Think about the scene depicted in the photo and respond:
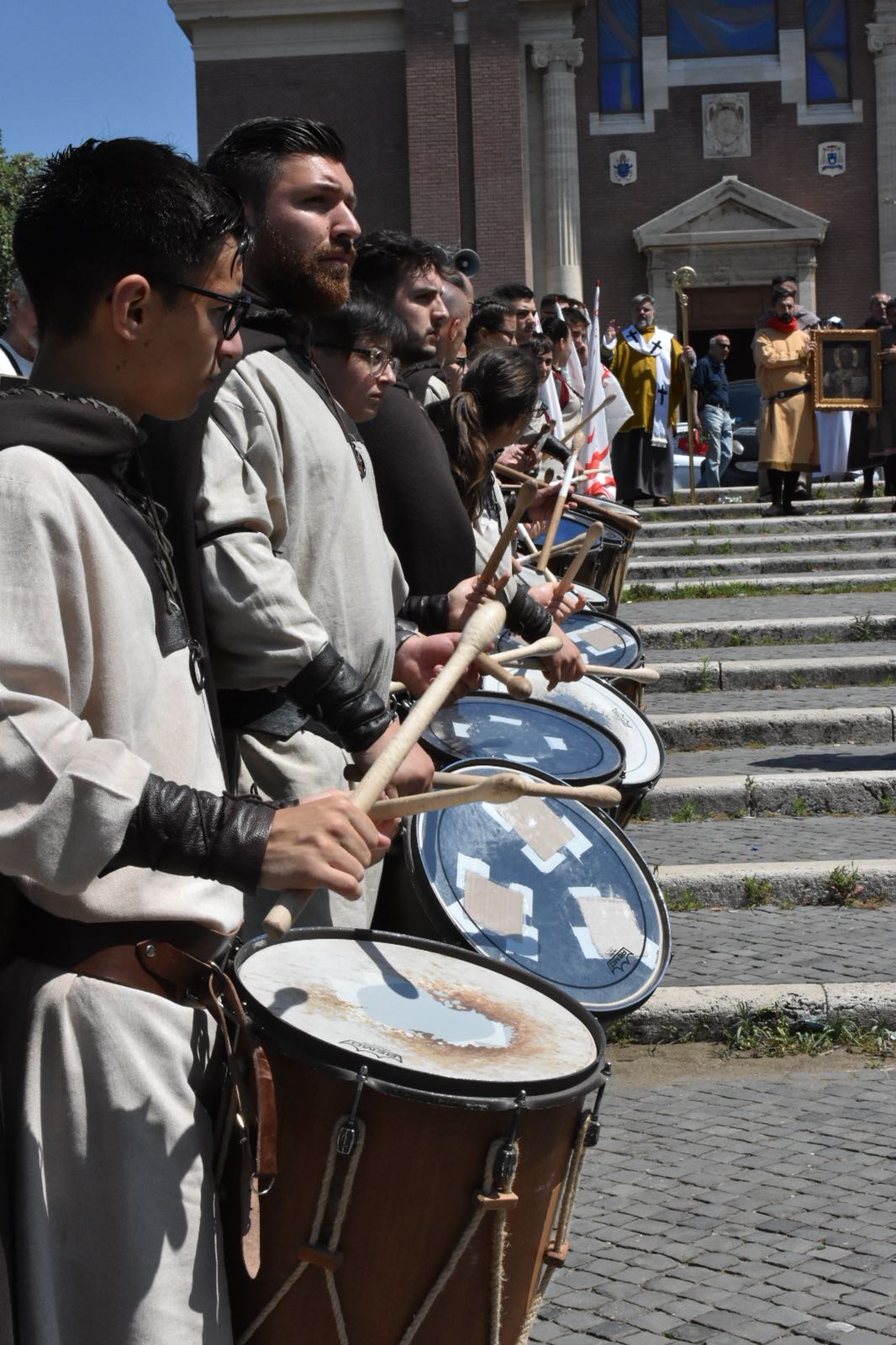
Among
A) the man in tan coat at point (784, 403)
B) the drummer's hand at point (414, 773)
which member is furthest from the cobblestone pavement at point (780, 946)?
the man in tan coat at point (784, 403)

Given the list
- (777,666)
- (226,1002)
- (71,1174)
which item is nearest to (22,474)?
(226,1002)

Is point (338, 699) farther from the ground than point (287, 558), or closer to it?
closer to it

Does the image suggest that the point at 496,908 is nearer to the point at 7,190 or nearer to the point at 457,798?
the point at 457,798

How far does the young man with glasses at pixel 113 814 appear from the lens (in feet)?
5.69

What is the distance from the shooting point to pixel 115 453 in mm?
1894

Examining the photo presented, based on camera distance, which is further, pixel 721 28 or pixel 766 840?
pixel 721 28

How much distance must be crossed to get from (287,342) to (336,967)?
1.24m

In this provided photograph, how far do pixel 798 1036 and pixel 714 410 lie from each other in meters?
13.5

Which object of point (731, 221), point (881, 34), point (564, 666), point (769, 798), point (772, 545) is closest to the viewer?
point (564, 666)

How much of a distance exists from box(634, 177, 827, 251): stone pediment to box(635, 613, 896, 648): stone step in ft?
62.9

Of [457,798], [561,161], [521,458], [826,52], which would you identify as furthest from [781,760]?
[826,52]

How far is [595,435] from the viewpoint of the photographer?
11.1 m

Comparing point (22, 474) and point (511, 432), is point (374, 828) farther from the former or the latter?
point (511, 432)

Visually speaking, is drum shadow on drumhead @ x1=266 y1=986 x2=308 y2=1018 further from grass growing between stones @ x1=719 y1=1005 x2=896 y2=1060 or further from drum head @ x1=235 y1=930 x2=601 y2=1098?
grass growing between stones @ x1=719 y1=1005 x2=896 y2=1060
